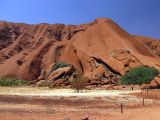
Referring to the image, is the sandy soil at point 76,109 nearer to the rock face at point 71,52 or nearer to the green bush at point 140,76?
the green bush at point 140,76

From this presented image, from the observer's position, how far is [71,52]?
140125mm

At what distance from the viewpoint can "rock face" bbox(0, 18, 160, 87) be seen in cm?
11181

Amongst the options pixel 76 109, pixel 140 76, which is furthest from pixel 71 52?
pixel 76 109

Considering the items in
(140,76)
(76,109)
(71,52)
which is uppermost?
(71,52)

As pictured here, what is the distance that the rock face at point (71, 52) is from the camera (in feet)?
367

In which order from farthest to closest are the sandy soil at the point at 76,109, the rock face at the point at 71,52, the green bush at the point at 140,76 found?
the rock face at the point at 71,52 < the green bush at the point at 140,76 < the sandy soil at the point at 76,109

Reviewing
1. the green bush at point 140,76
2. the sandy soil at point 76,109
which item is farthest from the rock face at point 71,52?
the sandy soil at point 76,109

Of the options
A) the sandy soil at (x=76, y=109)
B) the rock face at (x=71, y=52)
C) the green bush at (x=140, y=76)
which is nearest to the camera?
the sandy soil at (x=76, y=109)

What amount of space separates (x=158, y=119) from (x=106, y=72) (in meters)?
88.1

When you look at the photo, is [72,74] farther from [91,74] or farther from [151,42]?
[151,42]

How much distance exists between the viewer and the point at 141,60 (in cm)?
11475

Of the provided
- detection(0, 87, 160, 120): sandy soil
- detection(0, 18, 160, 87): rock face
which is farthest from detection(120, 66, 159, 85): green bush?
detection(0, 87, 160, 120): sandy soil

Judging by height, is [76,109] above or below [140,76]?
below

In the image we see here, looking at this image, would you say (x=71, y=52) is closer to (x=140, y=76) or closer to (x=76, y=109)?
(x=140, y=76)
